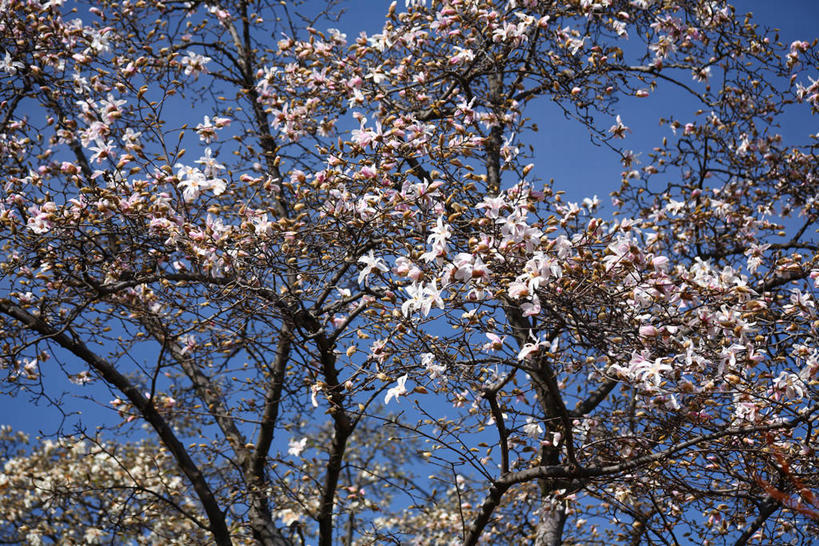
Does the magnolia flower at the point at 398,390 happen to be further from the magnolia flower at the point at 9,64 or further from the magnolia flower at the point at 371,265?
the magnolia flower at the point at 9,64

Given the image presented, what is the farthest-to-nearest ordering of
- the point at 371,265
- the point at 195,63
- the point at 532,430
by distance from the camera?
the point at 195,63 → the point at 532,430 → the point at 371,265

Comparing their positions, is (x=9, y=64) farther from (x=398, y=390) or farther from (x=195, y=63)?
(x=398, y=390)

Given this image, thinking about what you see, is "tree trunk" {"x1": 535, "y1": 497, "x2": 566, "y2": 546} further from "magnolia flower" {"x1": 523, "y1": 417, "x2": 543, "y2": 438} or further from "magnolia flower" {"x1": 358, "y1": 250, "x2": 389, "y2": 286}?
"magnolia flower" {"x1": 358, "y1": 250, "x2": 389, "y2": 286}

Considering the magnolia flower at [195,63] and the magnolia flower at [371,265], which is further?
the magnolia flower at [195,63]

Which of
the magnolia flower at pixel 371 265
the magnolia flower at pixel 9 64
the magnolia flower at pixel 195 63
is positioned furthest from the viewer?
the magnolia flower at pixel 195 63

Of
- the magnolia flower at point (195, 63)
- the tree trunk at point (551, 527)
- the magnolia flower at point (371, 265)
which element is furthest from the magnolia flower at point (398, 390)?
the magnolia flower at point (195, 63)

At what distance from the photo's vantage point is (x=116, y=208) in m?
4.38

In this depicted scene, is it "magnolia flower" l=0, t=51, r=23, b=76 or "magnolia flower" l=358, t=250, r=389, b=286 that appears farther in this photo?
"magnolia flower" l=0, t=51, r=23, b=76

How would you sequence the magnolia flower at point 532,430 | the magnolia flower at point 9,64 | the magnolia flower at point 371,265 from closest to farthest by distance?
the magnolia flower at point 371,265
the magnolia flower at point 532,430
the magnolia flower at point 9,64

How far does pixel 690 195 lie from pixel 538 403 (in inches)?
111

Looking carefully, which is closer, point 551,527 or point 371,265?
point 371,265

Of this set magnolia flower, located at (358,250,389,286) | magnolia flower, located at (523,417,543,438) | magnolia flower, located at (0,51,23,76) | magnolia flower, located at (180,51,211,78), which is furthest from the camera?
magnolia flower, located at (180,51,211,78)

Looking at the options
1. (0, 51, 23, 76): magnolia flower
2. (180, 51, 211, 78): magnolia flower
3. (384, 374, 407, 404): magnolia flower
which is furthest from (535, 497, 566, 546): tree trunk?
(0, 51, 23, 76): magnolia flower

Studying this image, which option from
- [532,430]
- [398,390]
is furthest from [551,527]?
[398,390]
